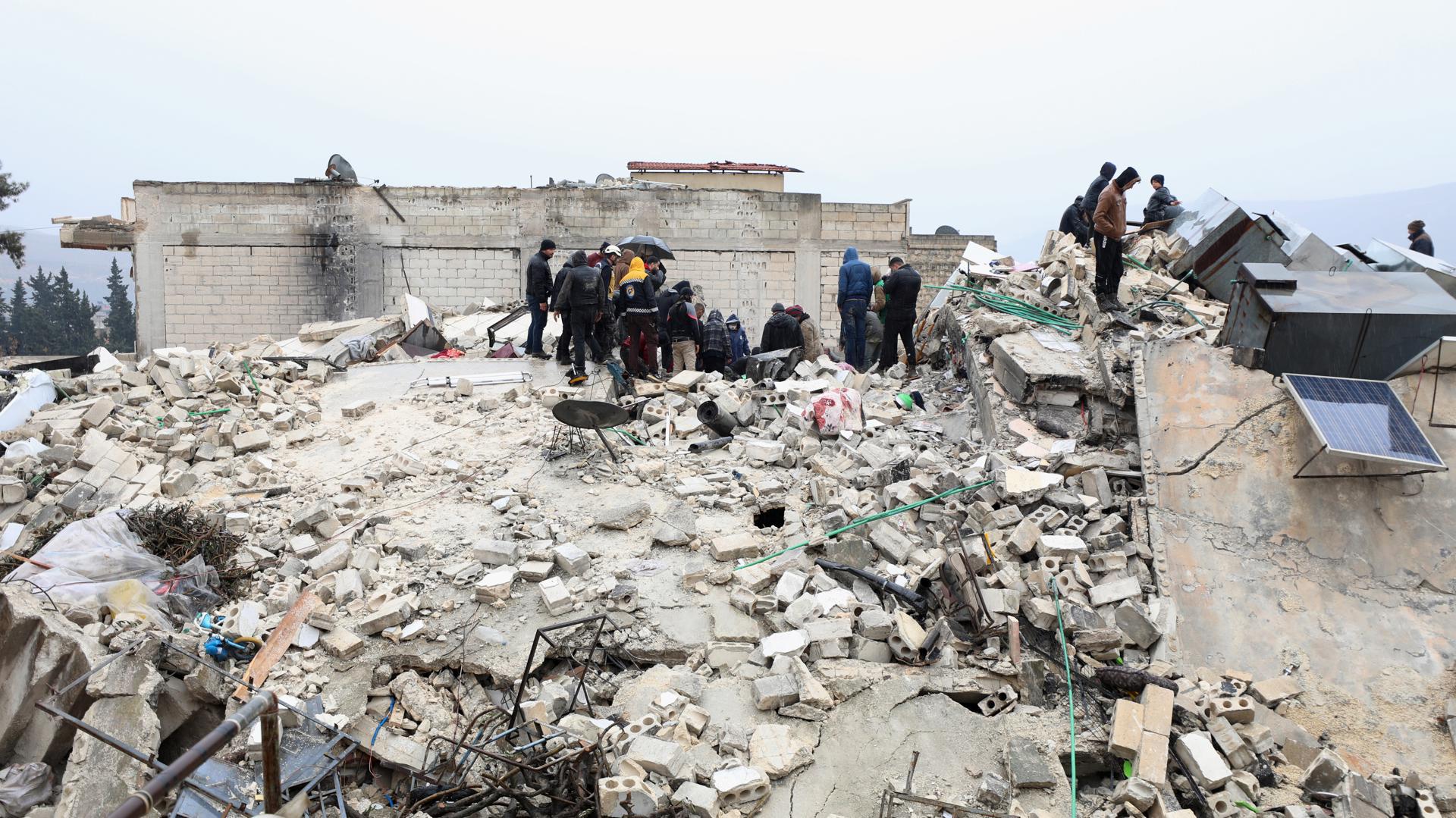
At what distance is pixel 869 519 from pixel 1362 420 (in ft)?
9.77

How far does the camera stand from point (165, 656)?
502 centimetres

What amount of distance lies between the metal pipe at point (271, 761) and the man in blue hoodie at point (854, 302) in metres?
8.36

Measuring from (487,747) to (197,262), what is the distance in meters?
14.1

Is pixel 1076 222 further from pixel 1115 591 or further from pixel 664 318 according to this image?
pixel 1115 591

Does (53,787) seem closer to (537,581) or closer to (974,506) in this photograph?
(537,581)

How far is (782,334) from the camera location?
10.5m

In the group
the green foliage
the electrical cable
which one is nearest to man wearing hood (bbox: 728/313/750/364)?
the electrical cable

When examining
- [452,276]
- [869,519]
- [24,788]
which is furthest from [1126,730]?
[452,276]

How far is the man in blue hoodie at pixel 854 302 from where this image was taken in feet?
34.4

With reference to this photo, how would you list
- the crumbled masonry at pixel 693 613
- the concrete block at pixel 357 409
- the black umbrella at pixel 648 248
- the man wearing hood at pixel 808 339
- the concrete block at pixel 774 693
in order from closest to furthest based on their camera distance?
the crumbled masonry at pixel 693 613
the concrete block at pixel 774 693
the concrete block at pixel 357 409
the man wearing hood at pixel 808 339
the black umbrella at pixel 648 248

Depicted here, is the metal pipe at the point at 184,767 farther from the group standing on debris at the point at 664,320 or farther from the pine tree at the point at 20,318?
the pine tree at the point at 20,318

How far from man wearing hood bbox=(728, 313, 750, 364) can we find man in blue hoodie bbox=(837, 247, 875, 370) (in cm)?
142

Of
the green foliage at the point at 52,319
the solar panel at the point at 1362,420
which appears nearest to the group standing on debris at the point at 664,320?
the solar panel at the point at 1362,420

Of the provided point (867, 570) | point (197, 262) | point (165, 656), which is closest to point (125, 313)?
Result: point (197, 262)
